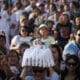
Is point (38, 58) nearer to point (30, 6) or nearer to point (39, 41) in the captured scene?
point (39, 41)

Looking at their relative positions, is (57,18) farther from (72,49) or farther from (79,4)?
(72,49)

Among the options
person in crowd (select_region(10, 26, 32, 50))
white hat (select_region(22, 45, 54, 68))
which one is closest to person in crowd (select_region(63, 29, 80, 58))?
person in crowd (select_region(10, 26, 32, 50))

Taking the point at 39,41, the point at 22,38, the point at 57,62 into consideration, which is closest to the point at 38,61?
the point at 39,41

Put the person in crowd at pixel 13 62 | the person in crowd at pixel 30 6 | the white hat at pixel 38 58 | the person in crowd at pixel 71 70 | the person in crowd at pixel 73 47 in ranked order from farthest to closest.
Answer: the person in crowd at pixel 30 6 → the person in crowd at pixel 73 47 → the person in crowd at pixel 13 62 → the person in crowd at pixel 71 70 → the white hat at pixel 38 58

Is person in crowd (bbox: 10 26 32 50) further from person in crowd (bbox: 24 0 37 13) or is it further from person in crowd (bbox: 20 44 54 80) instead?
person in crowd (bbox: 24 0 37 13)

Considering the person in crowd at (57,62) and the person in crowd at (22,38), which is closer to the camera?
the person in crowd at (57,62)

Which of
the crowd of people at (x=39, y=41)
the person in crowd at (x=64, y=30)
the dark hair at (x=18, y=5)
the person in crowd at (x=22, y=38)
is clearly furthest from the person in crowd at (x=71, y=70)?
the dark hair at (x=18, y=5)

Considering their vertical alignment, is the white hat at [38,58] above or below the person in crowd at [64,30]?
above

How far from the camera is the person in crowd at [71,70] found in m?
8.16

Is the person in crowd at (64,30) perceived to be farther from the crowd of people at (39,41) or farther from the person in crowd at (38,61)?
the person in crowd at (38,61)

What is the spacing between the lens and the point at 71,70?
8172 mm

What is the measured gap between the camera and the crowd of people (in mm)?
7605

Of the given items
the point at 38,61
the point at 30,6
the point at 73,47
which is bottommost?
the point at 30,6

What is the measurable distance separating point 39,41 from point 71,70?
0.76 metres
